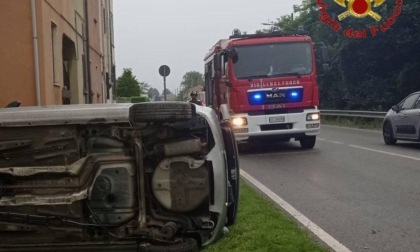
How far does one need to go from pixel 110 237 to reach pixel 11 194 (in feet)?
2.94

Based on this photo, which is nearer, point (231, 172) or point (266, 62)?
point (231, 172)

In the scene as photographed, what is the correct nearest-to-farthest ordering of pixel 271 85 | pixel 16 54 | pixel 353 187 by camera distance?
1. pixel 353 187
2. pixel 16 54
3. pixel 271 85

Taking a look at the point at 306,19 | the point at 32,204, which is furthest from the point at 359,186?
the point at 306,19

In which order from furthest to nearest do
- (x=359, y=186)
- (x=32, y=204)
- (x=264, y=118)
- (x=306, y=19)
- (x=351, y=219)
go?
(x=306, y=19)
(x=264, y=118)
(x=359, y=186)
(x=351, y=219)
(x=32, y=204)

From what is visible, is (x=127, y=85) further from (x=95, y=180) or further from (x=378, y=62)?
(x=95, y=180)

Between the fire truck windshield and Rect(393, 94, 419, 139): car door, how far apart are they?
3.00 metres

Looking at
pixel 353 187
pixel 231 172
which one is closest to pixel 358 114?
pixel 353 187

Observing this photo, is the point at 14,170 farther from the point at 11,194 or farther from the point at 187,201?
the point at 187,201

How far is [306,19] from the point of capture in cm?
4297

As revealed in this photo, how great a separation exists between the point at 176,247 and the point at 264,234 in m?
1.75

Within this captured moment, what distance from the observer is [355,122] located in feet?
87.7

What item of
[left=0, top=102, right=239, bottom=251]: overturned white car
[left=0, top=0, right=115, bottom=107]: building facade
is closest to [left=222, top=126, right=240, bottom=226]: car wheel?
[left=0, top=102, right=239, bottom=251]: overturned white car

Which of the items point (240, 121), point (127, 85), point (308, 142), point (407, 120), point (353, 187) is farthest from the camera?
point (127, 85)

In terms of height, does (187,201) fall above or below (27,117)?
below
